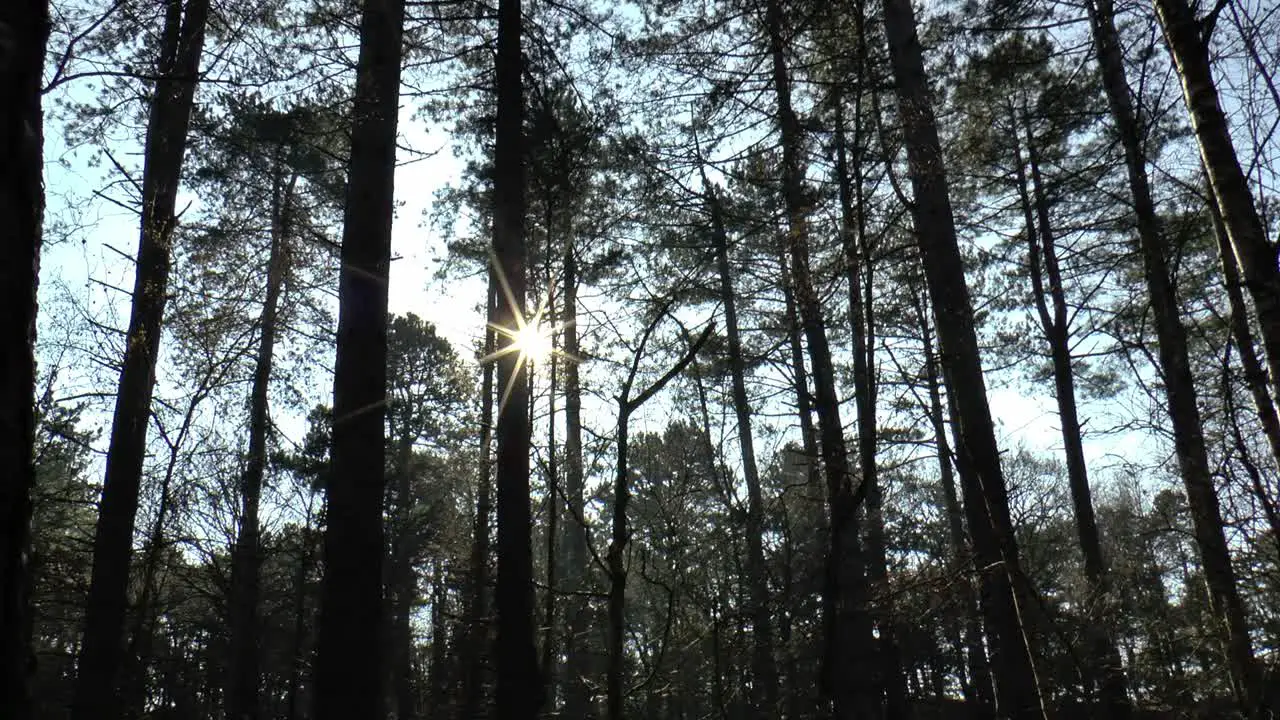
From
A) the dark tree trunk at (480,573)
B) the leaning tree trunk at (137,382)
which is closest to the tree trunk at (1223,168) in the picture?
the dark tree trunk at (480,573)

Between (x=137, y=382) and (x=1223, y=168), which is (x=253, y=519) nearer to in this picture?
(x=137, y=382)

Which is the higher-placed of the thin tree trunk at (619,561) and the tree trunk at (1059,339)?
the tree trunk at (1059,339)

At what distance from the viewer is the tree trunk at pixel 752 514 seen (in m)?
9.05

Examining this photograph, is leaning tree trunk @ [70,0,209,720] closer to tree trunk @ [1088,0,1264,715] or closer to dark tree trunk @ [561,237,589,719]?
dark tree trunk @ [561,237,589,719]

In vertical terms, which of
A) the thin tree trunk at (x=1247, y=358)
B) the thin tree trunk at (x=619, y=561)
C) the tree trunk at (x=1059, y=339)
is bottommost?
the thin tree trunk at (x=619, y=561)

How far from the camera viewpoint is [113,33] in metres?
6.48

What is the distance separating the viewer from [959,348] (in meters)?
6.51

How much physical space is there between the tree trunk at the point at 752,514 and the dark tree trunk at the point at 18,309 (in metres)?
4.59

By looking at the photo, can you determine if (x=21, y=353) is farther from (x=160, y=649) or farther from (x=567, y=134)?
(x=160, y=649)

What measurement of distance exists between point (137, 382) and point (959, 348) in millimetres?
8692

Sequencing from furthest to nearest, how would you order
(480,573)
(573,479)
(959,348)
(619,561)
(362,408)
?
(573,479), (480,573), (959,348), (362,408), (619,561)

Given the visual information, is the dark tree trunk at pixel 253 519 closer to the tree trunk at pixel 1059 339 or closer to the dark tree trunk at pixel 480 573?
the dark tree trunk at pixel 480 573

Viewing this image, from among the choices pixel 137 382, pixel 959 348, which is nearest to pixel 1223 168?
pixel 959 348

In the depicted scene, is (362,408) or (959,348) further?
(959,348)
